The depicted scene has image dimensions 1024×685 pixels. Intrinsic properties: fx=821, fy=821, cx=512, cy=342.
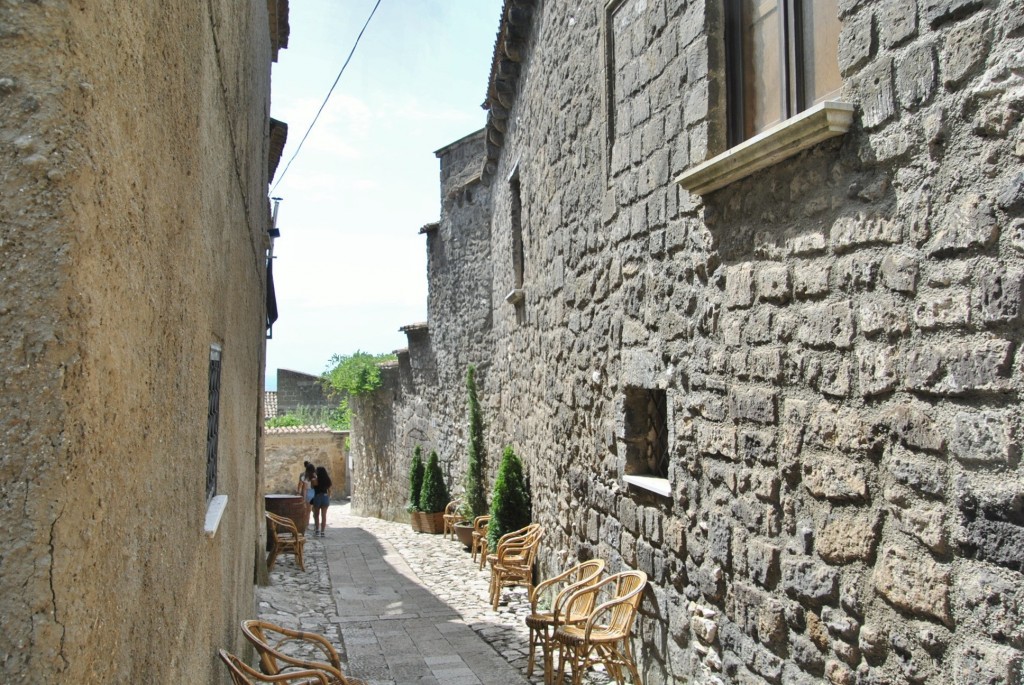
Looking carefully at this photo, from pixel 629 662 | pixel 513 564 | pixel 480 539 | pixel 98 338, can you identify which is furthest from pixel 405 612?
pixel 98 338

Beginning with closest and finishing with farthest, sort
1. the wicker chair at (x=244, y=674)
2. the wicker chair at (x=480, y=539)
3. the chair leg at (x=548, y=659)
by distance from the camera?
1. the wicker chair at (x=244, y=674)
2. the chair leg at (x=548, y=659)
3. the wicker chair at (x=480, y=539)

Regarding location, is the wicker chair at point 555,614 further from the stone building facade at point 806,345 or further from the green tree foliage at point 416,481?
the green tree foliage at point 416,481

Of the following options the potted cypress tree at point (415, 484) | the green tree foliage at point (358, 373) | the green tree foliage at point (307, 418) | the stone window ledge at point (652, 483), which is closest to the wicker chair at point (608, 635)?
the stone window ledge at point (652, 483)

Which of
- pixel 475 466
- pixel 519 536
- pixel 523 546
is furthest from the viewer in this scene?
pixel 475 466

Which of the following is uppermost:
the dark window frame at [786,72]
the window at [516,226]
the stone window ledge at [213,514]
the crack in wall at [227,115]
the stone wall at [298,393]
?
the window at [516,226]

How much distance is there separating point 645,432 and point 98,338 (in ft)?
13.8

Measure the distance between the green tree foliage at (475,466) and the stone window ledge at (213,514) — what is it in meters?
7.84

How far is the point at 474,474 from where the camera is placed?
37.4ft

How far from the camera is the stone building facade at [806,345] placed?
7.79 ft

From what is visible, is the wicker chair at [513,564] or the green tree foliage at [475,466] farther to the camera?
the green tree foliage at [475,466]

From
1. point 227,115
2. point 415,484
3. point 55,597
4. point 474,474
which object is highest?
point 227,115

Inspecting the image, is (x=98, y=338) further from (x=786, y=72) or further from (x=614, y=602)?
(x=614, y=602)

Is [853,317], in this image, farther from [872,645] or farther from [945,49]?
[872,645]

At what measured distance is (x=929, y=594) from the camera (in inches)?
99.3
